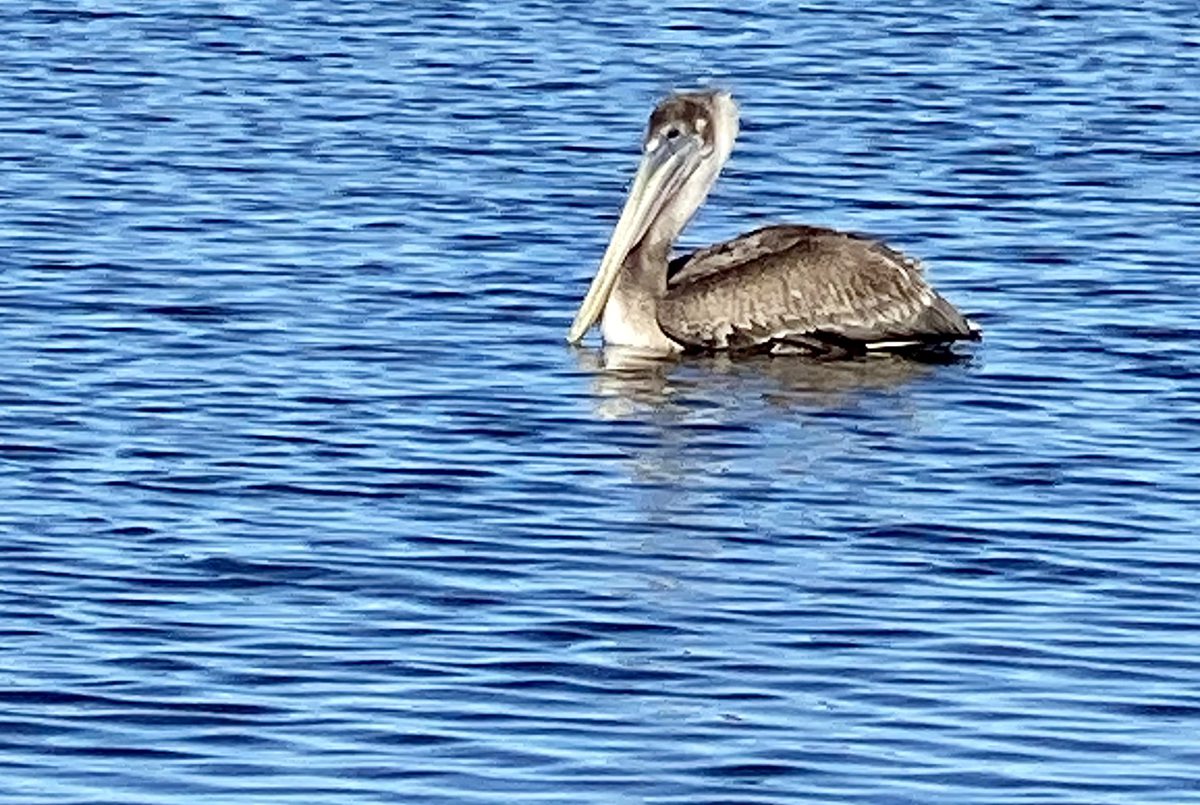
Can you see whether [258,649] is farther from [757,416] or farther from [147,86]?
[147,86]

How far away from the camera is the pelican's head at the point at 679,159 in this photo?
15047mm

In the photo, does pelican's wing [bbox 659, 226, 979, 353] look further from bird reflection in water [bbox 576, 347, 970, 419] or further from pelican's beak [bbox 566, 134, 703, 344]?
pelican's beak [bbox 566, 134, 703, 344]

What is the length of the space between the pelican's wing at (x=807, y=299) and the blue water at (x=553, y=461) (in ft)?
0.67

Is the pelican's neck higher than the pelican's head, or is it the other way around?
the pelican's head

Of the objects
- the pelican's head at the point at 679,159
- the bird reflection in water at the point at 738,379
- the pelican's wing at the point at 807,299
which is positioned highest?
the pelican's head at the point at 679,159

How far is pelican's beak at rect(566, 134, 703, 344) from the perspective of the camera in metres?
14.3

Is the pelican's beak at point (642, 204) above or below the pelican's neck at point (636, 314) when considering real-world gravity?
above

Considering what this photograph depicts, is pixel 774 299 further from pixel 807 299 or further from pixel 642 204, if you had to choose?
pixel 642 204

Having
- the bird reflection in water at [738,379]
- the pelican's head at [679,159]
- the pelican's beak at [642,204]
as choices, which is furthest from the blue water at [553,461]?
the pelican's head at [679,159]

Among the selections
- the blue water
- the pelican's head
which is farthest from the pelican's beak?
the blue water

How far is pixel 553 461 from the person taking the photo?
39.3 ft

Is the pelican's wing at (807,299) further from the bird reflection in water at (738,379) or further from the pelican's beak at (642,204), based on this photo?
the pelican's beak at (642,204)

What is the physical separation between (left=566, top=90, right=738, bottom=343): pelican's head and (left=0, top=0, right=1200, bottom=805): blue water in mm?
450

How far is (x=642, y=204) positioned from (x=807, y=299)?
2.89 feet
